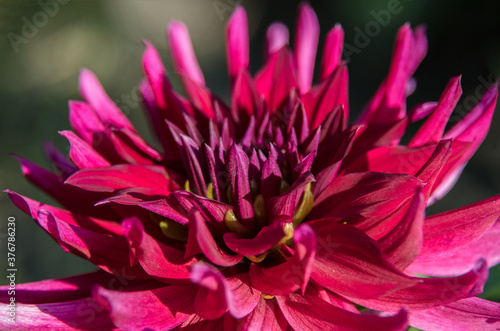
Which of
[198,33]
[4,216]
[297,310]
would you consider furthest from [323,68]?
[198,33]

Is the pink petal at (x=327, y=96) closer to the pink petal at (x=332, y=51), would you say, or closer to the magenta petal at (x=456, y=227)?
the pink petal at (x=332, y=51)

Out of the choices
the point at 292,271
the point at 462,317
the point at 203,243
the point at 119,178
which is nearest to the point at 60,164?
the point at 119,178

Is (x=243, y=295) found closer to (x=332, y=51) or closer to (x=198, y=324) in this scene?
(x=198, y=324)

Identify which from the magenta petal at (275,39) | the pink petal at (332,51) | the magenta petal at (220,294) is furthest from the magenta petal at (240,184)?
the magenta petal at (275,39)

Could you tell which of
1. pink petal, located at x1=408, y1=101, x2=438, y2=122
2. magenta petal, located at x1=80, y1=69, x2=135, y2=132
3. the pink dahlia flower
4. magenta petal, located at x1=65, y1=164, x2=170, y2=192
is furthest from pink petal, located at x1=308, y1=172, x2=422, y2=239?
magenta petal, located at x1=80, y1=69, x2=135, y2=132

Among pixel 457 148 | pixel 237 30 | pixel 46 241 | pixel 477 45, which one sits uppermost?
pixel 237 30

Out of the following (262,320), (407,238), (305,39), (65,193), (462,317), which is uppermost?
(305,39)

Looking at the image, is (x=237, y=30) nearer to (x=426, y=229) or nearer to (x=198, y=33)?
(x=426, y=229)
